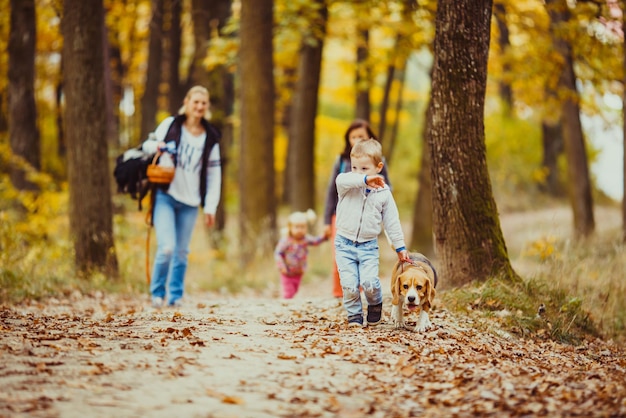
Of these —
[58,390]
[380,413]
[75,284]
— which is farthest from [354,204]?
[75,284]

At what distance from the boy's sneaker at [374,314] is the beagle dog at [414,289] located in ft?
0.45

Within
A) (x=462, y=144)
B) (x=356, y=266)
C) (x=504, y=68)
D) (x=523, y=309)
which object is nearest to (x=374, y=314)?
(x=356, y=266)

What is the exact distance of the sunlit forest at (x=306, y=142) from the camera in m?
7.59

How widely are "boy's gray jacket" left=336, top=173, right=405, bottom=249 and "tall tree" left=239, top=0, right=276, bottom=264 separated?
729 cm

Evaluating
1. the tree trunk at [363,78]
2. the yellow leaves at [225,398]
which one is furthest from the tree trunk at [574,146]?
the yellow leaves at [225,398]

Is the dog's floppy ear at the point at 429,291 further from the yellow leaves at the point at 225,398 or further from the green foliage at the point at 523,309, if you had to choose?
the yellow leaves at the point at 225,398

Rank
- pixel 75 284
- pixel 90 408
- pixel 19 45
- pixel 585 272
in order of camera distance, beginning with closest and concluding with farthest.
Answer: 1. pixel 90 408
2. pixel 585 272
3. pixel 75 284
4. pixel 19 45

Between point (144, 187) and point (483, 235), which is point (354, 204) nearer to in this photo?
point (483, 235)

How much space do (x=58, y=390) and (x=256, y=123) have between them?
32.0 ft

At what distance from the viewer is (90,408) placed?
422 cm

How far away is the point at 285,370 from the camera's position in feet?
16.6

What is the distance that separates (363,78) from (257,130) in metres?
5.68

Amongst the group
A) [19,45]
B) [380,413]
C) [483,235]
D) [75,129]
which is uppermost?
[19,45]

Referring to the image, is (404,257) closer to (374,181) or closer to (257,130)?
(374,181)
